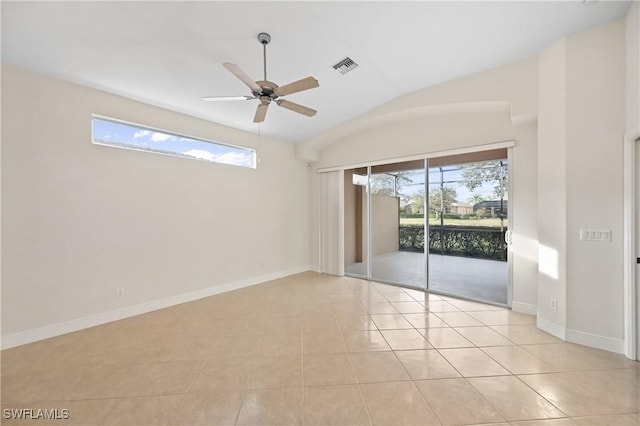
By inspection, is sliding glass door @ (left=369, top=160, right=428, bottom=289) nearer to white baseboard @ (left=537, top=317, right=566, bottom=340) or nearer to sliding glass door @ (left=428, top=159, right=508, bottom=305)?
sliding glass door @ (left=428, top=159, right=508, bottom=305)

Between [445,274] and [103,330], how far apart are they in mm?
5503

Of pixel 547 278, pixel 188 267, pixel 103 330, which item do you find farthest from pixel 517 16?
pixel 103 330

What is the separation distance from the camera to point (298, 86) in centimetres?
240

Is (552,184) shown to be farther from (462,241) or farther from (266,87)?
(266,87)

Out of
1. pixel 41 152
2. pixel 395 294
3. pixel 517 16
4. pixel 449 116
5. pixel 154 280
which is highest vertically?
pixel 517 16

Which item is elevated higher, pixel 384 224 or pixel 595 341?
pixel 384 224

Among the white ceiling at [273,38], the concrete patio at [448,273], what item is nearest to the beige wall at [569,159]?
the white ceiling at [273,38]

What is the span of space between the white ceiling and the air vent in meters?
0.07

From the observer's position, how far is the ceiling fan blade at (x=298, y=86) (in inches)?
91.0

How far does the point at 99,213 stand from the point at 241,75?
8.83 feet

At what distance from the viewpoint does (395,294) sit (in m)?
4.36

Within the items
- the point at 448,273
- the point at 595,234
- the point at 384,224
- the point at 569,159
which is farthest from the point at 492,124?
the point at 448,273

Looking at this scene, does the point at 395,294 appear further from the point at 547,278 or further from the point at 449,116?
the point at 449,116

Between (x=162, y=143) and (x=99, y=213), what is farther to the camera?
(x=162, y=143)
